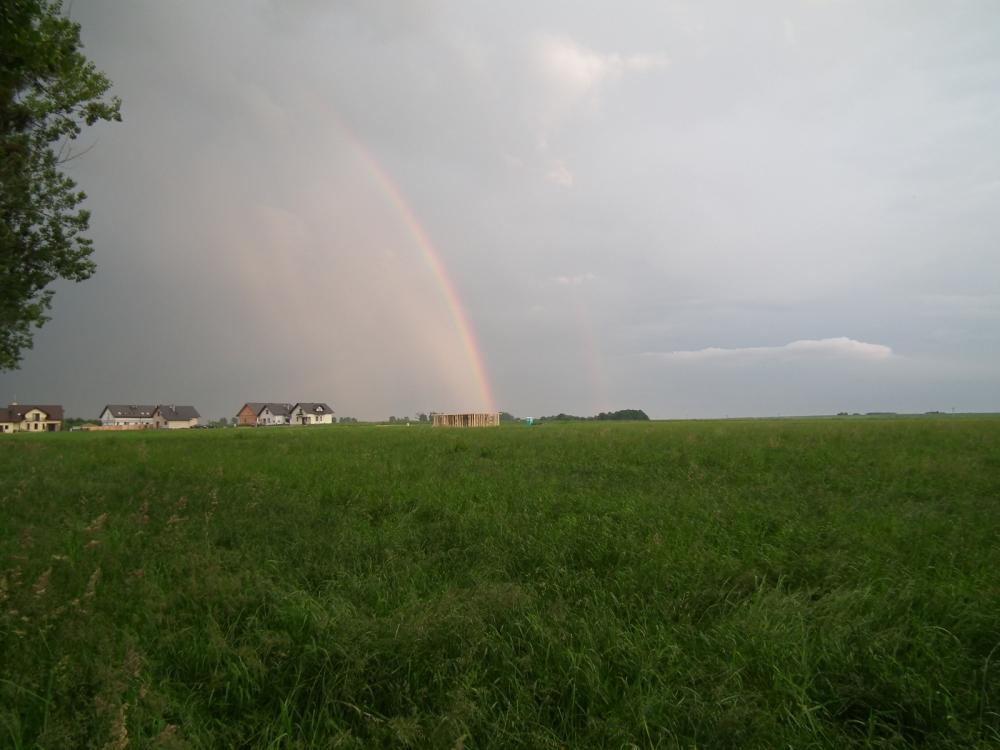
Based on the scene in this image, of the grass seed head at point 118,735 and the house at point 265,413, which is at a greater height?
the house at point 265,413

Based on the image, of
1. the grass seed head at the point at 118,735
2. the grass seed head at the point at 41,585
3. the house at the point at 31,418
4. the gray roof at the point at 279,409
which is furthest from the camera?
the gray roof at the point at 279,409

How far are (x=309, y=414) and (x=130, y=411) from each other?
116 feet

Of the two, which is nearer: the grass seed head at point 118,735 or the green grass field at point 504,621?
the grass seed head at point 118,735

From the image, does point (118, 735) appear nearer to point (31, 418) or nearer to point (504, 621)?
point (504, 621)

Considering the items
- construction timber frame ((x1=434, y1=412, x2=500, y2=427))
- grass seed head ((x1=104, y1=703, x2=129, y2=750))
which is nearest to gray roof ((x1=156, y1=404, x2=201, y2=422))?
construction timber frame ((x1=434, y1=412, x2=500, y2=427))

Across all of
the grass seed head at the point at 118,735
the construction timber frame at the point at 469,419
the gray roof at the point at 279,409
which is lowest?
the grass seed head at the point at 118,735

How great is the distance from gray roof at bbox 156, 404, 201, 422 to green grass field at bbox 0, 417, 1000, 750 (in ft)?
368

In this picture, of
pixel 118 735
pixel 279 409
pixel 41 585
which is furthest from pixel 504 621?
pixel 279 409

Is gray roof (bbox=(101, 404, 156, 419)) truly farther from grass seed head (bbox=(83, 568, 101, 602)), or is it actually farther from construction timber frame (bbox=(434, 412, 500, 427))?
grass seed head (bbox=(83, 568, 101, 602))

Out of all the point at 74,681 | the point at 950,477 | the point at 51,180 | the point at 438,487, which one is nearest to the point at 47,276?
the point at 51,180

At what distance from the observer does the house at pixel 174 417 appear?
104562mm

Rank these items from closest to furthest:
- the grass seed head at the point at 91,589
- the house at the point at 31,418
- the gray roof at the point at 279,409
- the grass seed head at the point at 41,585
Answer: the grass seed head at the point at 41,585 → the grass seed head at the point at 91,589 → the house at the point at 31,418 → the gray roof at the point at 279,409

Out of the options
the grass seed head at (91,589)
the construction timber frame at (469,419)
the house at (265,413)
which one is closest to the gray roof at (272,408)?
the house at (265,413)

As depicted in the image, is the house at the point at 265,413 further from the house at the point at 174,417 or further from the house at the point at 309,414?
the house at the point at 174,417
